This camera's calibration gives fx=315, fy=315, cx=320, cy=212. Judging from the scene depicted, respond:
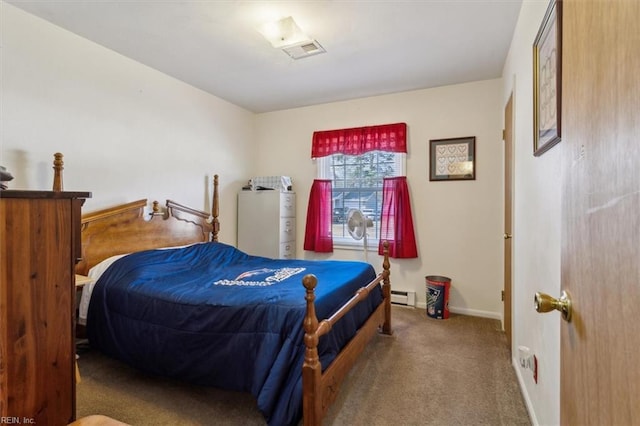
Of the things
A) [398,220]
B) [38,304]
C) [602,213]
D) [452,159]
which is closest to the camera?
[602,213]

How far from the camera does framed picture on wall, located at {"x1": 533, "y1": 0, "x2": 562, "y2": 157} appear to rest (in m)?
1.22

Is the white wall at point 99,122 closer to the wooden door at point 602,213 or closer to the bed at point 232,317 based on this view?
the bed at point 232,317

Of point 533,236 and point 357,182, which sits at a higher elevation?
point 357,182

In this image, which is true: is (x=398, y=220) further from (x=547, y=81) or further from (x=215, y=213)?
(x=547, y=81)

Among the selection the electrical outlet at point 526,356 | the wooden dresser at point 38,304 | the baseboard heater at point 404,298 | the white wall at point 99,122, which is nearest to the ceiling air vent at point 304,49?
the white wall at point 99,122

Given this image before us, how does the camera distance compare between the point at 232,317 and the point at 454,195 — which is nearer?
the point at 232,317

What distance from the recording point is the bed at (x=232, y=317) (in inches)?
62.3

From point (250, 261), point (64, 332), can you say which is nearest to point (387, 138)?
point (250, 261)

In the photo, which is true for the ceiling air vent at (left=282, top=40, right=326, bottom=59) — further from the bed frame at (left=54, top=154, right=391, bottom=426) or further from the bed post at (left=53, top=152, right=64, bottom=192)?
the bed post at (left=53, top=152, right=64, bottom=192)

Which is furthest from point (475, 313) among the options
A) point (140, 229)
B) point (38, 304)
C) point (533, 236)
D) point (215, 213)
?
point (38, 304)

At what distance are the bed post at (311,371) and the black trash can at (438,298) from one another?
7.04 feet

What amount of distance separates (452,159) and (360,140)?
1093 millimetres

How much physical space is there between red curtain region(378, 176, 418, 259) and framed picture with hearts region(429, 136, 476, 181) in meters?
0.38

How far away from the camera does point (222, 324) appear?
178cm
